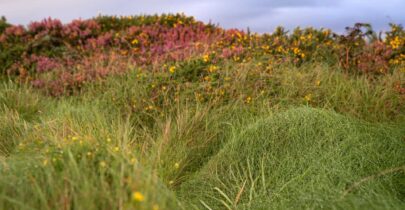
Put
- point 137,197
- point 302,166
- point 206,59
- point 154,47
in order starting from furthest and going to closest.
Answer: point 154,47, point 206,59, point 302,166, point 137,197

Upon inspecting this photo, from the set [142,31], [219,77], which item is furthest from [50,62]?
[219,77]

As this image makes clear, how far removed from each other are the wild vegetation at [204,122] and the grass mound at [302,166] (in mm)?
16

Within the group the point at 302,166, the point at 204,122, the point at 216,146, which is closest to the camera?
the point at 302,166

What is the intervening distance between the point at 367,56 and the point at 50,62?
5381 millimetres

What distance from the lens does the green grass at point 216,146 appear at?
9.14 ft

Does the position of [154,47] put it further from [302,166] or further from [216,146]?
[302,166]

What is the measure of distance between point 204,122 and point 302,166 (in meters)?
1.58

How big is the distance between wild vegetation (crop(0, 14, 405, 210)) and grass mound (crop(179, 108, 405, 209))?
0.02 m

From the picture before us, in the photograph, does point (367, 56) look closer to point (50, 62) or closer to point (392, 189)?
point (392, 189)

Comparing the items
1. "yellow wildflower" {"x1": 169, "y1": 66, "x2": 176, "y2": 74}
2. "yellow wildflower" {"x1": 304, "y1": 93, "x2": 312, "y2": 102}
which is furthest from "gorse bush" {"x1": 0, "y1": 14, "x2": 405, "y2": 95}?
"yellow wildflower" {"x1": 304, "y1": 93, "x2": 312, "y2": 102}

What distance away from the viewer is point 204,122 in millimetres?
5680

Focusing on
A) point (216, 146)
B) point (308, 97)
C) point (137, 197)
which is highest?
point (137, 197)

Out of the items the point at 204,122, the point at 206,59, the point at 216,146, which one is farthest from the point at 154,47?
the point at 216,146

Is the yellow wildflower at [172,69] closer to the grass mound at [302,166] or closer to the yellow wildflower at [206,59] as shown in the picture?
the yellow wildflower at [206,59]
